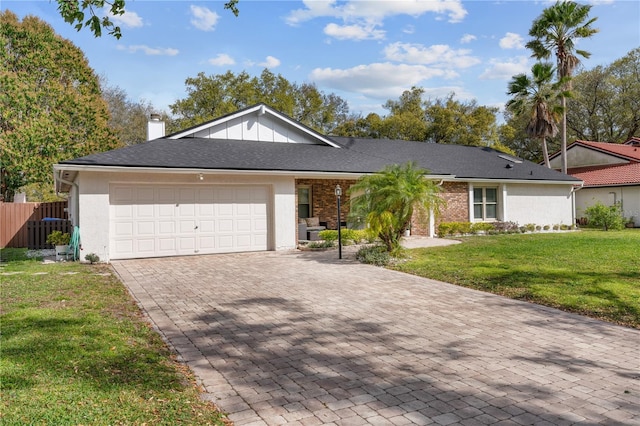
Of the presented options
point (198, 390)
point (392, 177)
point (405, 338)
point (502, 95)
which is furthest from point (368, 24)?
point (502, 95)

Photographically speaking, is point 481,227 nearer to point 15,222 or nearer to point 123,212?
point 123,212

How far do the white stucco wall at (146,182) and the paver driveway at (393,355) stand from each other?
14.8 feet

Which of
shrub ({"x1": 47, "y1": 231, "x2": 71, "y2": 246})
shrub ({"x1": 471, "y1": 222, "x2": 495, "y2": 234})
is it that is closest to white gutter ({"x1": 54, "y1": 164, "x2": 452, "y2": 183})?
shrub ({"x1": 47, "y1": 231, "x2": 71, "y2": 246})

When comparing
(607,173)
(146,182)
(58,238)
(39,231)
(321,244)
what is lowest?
(321,244)

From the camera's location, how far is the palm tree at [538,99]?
26859mm

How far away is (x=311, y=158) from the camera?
54.7 feet

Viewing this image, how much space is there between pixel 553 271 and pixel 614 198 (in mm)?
21003

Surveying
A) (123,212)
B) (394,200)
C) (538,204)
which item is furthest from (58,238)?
(538,204)

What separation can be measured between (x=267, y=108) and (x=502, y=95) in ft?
58.0

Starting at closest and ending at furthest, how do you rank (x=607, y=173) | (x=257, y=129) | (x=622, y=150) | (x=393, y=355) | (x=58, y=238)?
1. (x=393, y=355)
2. (x=58, y=238)
3. (x=257, y=129)
4. (x=607, y=173)
5. (x=622, y=150)

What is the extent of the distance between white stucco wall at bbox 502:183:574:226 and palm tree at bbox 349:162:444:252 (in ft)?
35.8

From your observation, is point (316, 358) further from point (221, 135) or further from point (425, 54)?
point (425, 54)

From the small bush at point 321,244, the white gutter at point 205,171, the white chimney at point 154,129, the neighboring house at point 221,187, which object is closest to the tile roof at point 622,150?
the neighboring house at point 221,187

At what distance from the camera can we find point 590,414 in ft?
12.2
